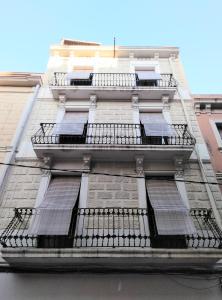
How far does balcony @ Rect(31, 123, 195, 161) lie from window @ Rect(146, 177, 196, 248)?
1.37 m

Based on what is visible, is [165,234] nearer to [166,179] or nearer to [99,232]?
[99,232]

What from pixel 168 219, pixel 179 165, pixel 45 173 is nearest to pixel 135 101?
pixel 179 165

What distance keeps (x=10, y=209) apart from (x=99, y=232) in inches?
105

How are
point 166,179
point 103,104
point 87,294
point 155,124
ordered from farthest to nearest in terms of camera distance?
point 103,104
point 155,124
point 166,179
point 87,294

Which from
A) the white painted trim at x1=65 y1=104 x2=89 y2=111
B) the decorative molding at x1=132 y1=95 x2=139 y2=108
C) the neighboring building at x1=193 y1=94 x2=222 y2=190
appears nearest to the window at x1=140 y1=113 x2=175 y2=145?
the decorative molding at x1=132 y1=95 x2=139 y2=108

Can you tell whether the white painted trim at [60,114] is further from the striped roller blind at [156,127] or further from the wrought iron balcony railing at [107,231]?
the wrought iron balcony railing at [107,231]

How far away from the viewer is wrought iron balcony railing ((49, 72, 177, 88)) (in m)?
12.7

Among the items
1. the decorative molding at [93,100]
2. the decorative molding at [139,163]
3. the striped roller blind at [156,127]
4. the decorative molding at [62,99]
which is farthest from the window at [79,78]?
the decorative molding at [139,163]

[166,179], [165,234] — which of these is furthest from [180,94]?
[165,234]

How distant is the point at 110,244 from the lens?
23.5 ft

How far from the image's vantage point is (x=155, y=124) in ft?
33.2

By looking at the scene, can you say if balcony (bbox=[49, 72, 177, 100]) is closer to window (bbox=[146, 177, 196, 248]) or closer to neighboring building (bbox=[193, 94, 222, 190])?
neighboring building (bbox=[193, 94, 222, 190])

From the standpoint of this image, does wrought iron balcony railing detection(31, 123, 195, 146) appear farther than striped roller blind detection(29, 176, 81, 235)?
Yes

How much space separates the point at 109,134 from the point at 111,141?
469mm
